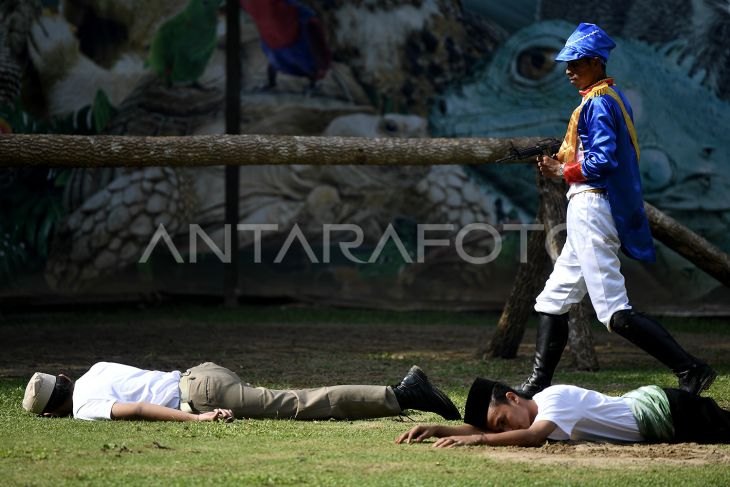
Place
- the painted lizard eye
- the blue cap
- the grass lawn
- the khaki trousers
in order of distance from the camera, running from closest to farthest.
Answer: the grass lawn < the khaki trousers < the blue cap < the painted lizard eye

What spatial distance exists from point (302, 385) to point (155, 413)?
1.70 m

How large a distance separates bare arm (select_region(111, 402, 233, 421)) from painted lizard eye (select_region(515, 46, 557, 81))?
24.9 ft

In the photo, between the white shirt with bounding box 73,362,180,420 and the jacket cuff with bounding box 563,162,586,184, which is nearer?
the white shirt with bounding box 73,362,180,420

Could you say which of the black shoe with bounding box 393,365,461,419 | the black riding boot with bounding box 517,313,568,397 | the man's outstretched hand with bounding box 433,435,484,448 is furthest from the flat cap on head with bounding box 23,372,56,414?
the black riding boot with bounding box 517,313,568,397

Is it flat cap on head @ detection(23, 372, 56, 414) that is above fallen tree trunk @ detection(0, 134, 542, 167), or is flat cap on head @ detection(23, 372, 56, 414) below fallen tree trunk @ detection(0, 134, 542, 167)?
below

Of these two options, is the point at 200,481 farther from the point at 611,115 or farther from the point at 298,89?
the point at 298,89

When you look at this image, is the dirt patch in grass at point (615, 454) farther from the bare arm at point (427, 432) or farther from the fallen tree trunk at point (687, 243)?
the fallen tree trunk at point (687, 243)

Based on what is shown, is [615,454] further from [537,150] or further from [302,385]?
[302,385]

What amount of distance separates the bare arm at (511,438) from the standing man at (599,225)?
0.99 metres

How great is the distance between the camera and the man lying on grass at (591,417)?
207 inches

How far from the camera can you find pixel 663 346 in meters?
6.00

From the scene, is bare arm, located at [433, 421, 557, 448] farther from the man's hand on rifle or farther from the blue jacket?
the man's hand on rifle

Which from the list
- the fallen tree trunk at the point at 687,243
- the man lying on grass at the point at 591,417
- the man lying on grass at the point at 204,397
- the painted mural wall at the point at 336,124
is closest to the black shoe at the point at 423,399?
the man lying on grass at the point at 204,397

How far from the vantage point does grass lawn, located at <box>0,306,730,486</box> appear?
465 centimetres
